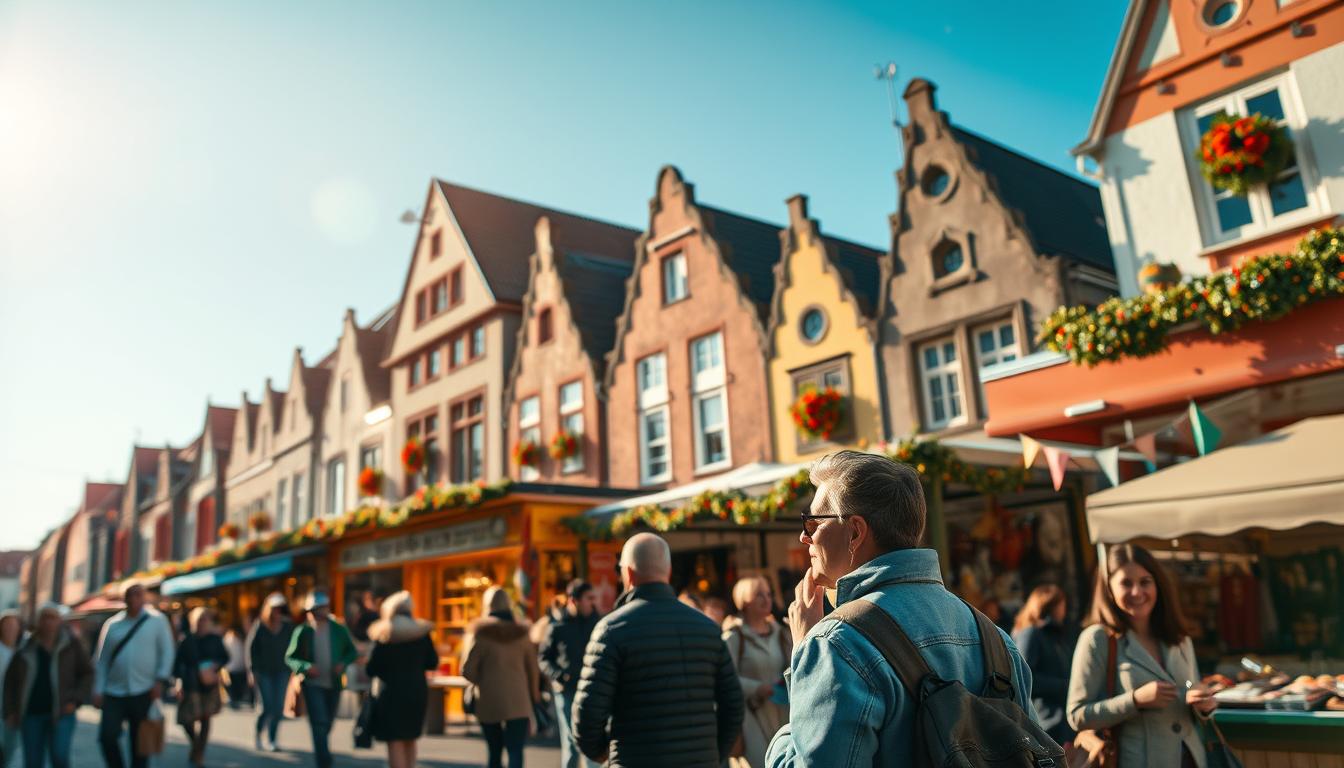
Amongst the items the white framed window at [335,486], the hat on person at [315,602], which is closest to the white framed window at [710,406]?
the hat on person at [315,602]

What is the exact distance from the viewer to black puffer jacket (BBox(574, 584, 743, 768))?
4.45 metres

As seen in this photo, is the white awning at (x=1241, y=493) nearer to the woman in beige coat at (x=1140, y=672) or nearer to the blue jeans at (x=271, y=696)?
the woman in beige coat at (x=1140, y=672)

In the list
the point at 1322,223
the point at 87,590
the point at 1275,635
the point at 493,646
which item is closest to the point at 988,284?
the point at 1322,223

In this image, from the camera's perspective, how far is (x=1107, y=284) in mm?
14445

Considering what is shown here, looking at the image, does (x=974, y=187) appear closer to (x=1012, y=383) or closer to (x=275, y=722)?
(x=1012, y=383)

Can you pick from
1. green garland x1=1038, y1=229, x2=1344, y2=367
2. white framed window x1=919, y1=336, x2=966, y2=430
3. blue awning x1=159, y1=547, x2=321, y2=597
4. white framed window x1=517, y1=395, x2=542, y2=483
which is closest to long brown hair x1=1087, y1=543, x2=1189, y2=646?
green garland x1=1038, y1=229, x2=1344, y2=367

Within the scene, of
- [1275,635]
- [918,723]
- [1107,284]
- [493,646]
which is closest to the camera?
[918,723]

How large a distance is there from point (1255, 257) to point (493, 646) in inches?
325

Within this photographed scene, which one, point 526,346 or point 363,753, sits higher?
point 526,346

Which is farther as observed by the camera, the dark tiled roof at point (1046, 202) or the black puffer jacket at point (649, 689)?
the dark tiled roof at point (1046, 202)

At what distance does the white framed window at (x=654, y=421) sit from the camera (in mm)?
19875

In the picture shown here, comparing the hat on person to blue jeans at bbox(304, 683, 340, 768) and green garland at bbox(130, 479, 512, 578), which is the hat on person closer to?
blue jeans at bbox(304, 683, 340, 768)

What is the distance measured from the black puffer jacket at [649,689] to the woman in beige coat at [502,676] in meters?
3.51

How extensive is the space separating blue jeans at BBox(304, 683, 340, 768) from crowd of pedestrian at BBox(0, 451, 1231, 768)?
22 millimetres
